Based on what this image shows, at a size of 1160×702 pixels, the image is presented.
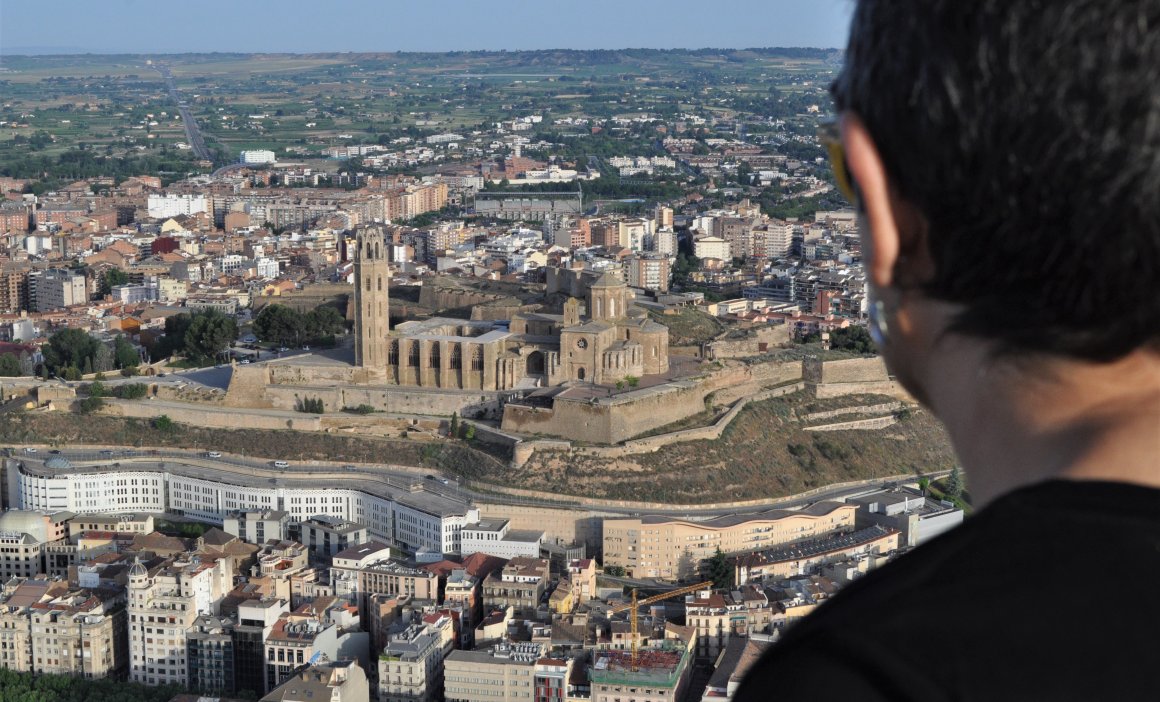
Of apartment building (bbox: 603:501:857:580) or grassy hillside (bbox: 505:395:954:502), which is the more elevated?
grassy hillside (bbox: 505:395:954:502)

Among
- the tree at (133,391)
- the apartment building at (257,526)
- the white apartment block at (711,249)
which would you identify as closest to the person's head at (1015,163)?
the apartment building at (257,526)

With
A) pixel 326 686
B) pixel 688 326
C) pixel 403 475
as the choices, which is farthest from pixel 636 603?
pixel 688 326

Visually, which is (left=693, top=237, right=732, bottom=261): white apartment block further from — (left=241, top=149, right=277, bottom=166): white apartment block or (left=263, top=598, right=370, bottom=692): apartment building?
(left=241, top=149, right=277, bottom=166): white apartment block

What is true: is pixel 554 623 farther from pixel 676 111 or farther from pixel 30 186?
pixel 676 111

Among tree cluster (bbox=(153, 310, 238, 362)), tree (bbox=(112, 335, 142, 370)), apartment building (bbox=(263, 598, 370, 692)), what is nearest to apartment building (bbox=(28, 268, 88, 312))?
tree (bbox=(112, 335, 142, 370))

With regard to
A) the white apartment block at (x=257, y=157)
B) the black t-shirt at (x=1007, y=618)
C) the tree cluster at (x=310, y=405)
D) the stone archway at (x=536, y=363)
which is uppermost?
the black t-shirt at (x=1007, y=618)

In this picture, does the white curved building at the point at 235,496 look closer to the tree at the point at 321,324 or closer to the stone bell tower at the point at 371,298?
→ the stone bell tower at the point at 371,298

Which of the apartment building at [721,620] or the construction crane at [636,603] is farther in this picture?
the apartment building at [721,620]
